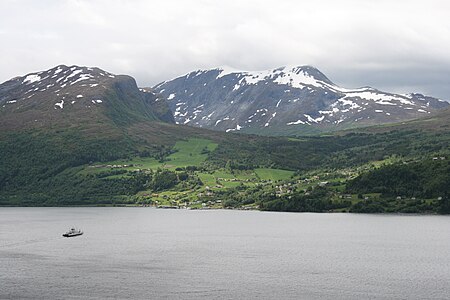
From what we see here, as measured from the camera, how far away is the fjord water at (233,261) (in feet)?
289

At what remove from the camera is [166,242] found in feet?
484

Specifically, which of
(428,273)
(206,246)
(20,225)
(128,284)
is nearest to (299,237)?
(206,246)

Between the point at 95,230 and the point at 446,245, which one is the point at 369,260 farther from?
the point at 95,230

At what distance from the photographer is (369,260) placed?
115 m

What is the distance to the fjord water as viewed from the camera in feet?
289

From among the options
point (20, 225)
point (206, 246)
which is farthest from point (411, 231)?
point (20, 225)

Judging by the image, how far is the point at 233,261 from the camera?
11550cm

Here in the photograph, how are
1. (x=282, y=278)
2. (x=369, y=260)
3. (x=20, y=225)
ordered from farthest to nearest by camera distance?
(x=20, y=225) → (x=369, y=260) → (x=282, y=278)

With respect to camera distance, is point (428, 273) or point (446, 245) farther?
point (446, 245)

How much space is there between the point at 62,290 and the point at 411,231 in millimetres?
99988

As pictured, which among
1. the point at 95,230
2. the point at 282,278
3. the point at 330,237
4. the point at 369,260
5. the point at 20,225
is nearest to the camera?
the point at 282,278

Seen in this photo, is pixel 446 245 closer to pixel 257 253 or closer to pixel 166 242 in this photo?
pixel 257 253

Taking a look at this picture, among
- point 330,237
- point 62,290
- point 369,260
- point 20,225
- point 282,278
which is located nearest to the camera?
point 62,290

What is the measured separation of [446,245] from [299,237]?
35.6m
